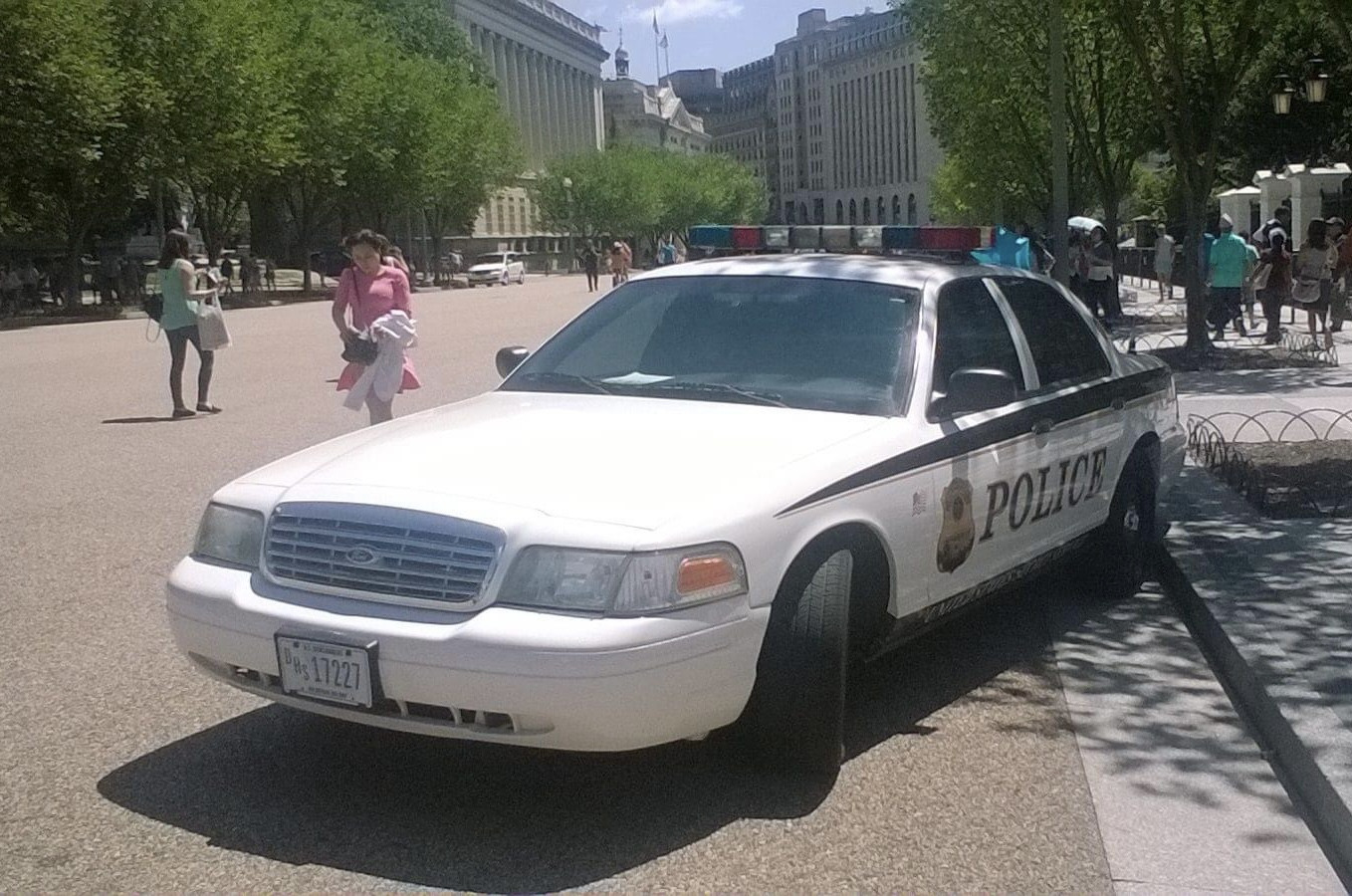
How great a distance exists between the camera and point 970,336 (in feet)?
20.0

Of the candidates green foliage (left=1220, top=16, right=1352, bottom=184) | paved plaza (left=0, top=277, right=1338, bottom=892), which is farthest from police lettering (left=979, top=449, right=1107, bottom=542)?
green foliage (left=1220, top=16, right=1352, bottom=184)

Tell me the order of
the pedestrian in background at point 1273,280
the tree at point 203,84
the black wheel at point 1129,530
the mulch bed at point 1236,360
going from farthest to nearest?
the tree at point 203,84 → the pedestrian in background at point 1273,280 → the mulch bed at point 1236,360 → the black wheel at point 1129,530

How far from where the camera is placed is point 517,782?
4.87 meters

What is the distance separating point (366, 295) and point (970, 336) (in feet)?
19.4

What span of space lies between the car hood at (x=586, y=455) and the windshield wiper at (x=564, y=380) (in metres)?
0.16

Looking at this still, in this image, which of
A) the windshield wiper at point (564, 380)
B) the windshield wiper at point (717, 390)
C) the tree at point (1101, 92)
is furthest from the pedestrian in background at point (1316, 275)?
the windshield wiper at point (717, 390)

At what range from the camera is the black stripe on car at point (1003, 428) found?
4.87 m

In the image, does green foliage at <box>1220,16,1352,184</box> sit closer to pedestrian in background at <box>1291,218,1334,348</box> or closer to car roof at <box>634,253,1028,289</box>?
pedestrian in background at <box>1291,218,1334,348</box>

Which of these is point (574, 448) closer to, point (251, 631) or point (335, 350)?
point (251, 631)

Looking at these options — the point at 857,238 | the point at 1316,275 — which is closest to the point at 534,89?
the point at 1316,275

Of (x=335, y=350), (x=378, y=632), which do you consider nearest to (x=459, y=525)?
(x=378, y=632)

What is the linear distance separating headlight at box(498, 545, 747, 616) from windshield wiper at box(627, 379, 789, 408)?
1.32 meters

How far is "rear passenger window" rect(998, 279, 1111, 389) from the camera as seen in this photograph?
21.5 ft

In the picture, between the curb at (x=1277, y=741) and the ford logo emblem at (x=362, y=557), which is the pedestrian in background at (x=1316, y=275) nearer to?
the curb at (x=1277, y=741)
